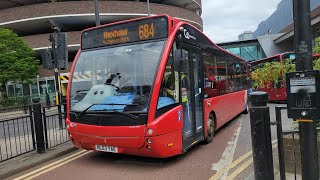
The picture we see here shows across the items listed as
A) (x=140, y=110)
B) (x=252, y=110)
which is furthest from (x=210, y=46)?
(x=252, y=110)

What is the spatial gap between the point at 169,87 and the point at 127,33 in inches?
58.5

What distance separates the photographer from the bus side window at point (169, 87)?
6174mm

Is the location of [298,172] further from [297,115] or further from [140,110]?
[140,110]

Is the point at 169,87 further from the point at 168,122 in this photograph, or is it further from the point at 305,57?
the point at 305,57

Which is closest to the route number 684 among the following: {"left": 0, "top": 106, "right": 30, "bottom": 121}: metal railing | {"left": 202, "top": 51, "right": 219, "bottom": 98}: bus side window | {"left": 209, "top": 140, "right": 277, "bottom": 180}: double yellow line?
{"left": 202, "top": 51, "right": 219, "bottom": 98}: bus side window

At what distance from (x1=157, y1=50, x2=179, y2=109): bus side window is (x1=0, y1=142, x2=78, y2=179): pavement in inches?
120

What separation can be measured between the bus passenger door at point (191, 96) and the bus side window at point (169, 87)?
10.0 inches

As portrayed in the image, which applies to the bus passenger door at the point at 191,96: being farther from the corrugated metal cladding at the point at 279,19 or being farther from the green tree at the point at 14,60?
the corrugated metal cladding at the point at 279,19

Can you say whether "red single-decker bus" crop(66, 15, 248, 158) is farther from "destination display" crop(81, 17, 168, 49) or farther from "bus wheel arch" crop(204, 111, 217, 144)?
"bus wheel arch" crop(204, 111, 217, 144)

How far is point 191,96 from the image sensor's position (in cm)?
733

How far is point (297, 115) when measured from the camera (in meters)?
3.50

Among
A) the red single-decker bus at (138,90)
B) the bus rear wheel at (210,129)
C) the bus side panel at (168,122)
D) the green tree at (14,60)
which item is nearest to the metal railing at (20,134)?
the red single-decker bus at (138,90)

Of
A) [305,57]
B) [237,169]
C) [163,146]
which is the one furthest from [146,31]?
[305,57]

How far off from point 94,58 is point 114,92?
3.45 ft
